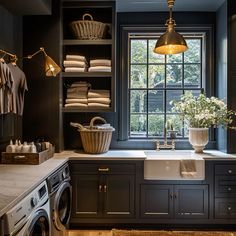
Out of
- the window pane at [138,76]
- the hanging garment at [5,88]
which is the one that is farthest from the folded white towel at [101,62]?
the hanging garment at [5,88]

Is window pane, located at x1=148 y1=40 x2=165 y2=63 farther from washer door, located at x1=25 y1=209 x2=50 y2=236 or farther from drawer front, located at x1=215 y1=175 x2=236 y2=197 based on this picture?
washer door, located at x1=25 y1=209 x2=50 y2=236

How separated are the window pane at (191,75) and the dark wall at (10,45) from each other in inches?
83.2

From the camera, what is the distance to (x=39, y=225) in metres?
2.01

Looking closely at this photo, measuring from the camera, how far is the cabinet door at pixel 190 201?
3203mm

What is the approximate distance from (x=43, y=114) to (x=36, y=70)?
52cm

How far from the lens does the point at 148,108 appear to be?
13.0ft

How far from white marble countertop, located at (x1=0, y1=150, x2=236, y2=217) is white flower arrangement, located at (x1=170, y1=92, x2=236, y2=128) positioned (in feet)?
1.19

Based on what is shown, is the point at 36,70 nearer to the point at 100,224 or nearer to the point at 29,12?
the point at 29,12

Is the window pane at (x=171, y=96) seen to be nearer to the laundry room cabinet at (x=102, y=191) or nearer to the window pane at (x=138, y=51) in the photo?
the window pane at (x=138, y=51)

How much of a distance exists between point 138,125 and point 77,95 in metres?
0.95

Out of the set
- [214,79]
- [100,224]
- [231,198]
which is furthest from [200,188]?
[214,79]

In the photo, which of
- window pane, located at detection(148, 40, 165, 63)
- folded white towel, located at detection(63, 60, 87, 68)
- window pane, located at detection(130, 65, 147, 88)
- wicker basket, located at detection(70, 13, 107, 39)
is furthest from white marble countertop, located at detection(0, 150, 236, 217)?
wicker basket, located at detection(70, 13, 107, 39)

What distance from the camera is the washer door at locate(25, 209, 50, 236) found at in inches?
71.7

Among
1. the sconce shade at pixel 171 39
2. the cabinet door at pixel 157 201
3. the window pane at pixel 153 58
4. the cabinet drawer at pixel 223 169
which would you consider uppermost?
the window pane at pixel 153 58
